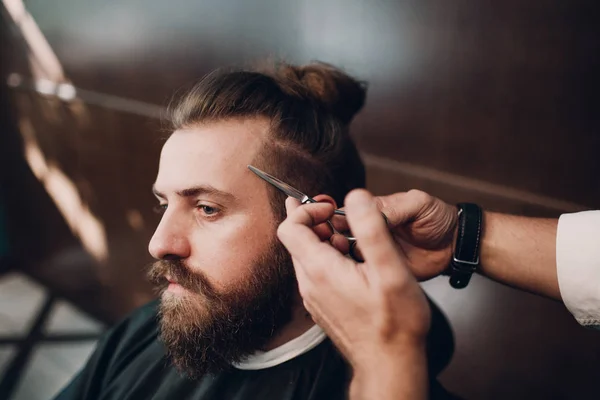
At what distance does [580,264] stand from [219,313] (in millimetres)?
980

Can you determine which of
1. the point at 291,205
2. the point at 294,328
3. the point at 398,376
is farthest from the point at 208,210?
the point at 398,376

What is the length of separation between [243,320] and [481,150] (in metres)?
1.10

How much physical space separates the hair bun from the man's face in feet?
0.87

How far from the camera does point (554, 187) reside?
4.96 feet

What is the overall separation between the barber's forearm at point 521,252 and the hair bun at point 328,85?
23.0 inches

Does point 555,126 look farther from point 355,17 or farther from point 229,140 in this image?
point 229,140

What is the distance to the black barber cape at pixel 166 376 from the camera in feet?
4.09

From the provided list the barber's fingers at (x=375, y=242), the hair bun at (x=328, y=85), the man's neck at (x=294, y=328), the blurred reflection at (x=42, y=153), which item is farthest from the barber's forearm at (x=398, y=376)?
the blurred reflection at (x=42, y=153)

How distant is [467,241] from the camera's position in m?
1.24

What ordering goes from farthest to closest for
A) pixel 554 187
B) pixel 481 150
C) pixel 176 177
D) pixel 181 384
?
pixel 481 150 → pixel 554 187 → pixel 181 384 → pixel 176 177

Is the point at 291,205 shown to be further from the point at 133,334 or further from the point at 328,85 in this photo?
the point at 133,334

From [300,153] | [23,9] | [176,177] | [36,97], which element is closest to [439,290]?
[300,153]

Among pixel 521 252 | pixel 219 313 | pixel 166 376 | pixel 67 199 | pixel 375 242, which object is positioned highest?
pixel 375 242

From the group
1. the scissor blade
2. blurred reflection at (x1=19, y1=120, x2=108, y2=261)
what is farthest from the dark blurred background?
the scissor blade
